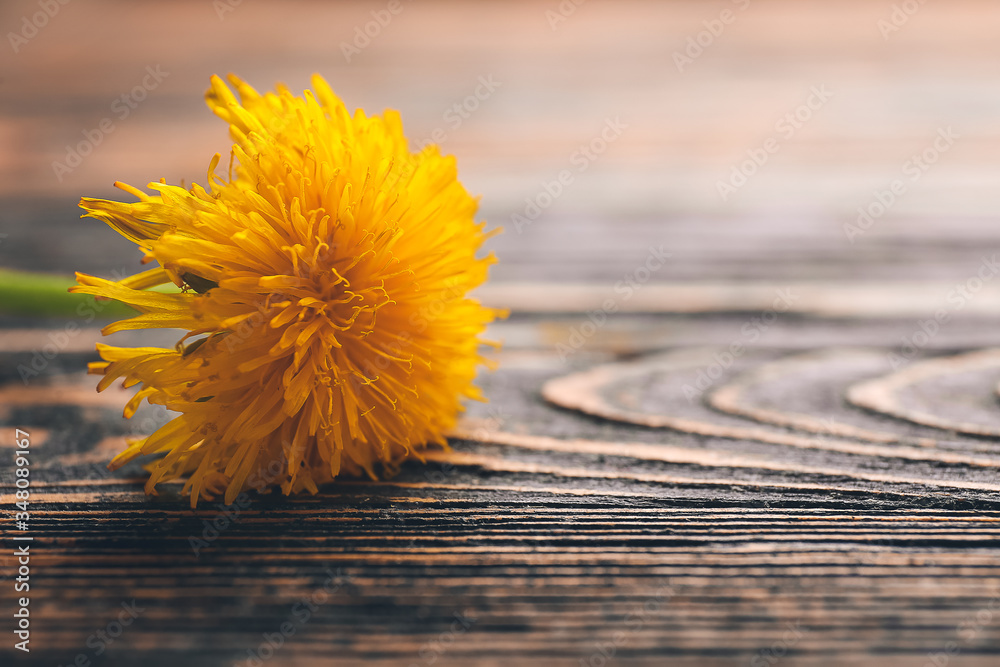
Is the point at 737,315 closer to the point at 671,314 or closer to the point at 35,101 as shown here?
the point at 671,314

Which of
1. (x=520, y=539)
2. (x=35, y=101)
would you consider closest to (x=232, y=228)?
(x=520, y=539)
